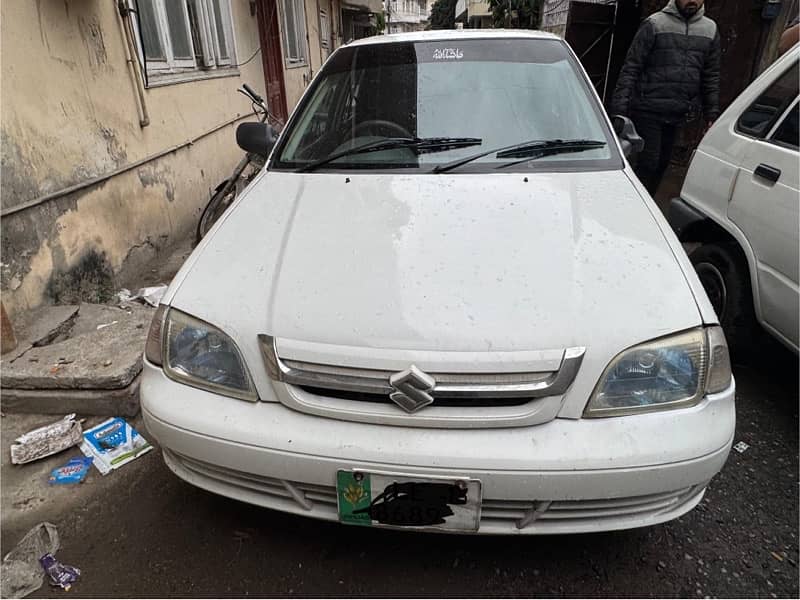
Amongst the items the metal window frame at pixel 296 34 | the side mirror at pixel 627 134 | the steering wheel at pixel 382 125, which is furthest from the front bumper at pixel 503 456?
the metal window frame at pixel 296 34

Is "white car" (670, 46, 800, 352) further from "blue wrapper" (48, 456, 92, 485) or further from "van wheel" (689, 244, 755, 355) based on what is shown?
"blue wrapper" (48, 456, 92, 485)

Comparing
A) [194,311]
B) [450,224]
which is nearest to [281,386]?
[194,311]

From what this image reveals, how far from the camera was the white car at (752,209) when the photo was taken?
219 centimetres

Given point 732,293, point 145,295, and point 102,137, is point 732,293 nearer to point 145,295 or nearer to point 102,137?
point 145,295

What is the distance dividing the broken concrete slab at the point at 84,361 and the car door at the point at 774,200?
297 cm

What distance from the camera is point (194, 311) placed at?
60.7 inches

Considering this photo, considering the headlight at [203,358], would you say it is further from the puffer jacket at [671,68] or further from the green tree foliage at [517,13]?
the green tree foliage at [517,13]

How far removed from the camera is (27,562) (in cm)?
172

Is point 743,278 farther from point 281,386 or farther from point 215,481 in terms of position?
point 215,481

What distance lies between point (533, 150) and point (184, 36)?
4.36m

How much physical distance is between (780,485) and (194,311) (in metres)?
2.32

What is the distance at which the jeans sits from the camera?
4137mm

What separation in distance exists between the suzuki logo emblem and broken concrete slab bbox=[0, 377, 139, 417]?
1668 mm

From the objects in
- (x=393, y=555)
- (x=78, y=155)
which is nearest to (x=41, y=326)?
(x=78, y=155)
